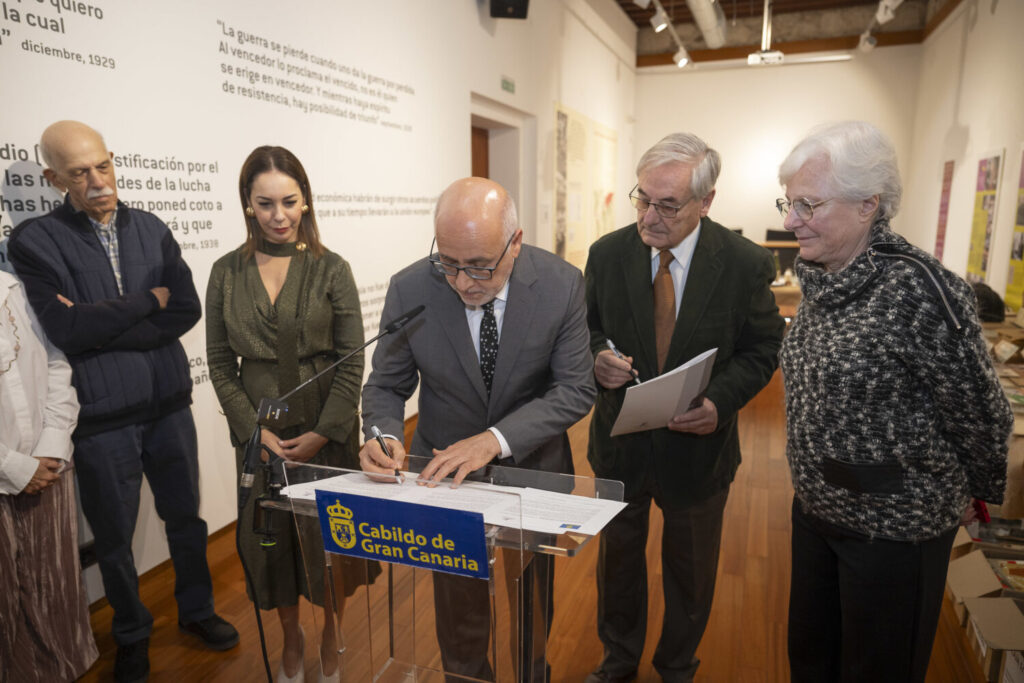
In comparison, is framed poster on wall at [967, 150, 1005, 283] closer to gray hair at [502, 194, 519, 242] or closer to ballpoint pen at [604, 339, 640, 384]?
ballpoint pen at [604, 339, 640, 384]

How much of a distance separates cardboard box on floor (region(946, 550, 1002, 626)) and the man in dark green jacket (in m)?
1.14

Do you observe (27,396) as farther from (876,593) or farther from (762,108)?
(762,108)

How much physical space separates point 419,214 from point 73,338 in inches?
115

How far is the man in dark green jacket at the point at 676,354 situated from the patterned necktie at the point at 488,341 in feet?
1.51

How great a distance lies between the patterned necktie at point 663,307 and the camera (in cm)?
191

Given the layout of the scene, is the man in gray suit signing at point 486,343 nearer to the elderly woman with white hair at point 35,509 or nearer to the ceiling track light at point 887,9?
the elderly woman with white hair at point 35,509

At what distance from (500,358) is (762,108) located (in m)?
9.84

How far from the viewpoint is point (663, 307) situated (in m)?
1.92

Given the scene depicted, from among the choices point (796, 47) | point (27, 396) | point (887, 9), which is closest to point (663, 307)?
point (27, 396)

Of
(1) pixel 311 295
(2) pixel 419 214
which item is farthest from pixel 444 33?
(1) pixel 311 295

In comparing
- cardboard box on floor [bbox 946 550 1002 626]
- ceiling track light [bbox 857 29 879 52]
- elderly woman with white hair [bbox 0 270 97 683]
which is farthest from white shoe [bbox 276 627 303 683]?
ceiling track light [bbox 857 29 879 52]

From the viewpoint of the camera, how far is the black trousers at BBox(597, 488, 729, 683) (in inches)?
77.7

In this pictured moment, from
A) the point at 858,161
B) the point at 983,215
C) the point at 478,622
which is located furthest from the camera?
the point at 983,215

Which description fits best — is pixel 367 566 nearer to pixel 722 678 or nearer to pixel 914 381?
pixel 914 381
